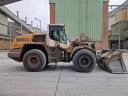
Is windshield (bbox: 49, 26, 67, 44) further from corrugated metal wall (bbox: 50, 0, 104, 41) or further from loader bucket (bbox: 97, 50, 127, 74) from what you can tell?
corrugated metal wall (bbox: 50, 0, 104, 41)

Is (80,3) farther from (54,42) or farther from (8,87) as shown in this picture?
(8,87)

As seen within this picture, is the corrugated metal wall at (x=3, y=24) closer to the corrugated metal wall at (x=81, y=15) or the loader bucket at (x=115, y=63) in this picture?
the corrugated metal wall at (x=81, y=15)

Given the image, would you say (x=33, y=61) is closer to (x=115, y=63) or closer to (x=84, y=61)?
(x=84, y=61)

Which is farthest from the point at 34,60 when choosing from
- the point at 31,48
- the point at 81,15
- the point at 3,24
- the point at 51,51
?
the point at 3,24

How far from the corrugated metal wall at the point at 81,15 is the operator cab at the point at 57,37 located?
2584 centimetres

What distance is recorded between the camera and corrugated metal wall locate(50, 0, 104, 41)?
4350cm

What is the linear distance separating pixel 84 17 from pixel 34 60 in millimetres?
28014

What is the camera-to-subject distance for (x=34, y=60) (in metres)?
17.0

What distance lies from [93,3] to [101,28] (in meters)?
3.69

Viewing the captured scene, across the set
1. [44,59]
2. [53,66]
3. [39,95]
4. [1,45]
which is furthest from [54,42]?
[1,45]

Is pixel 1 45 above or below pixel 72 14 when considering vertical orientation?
below

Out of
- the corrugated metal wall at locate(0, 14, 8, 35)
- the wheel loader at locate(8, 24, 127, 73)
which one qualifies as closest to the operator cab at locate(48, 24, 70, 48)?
the wheel loader at locate(8, 24, 127, 73)

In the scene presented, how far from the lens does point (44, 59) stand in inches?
663

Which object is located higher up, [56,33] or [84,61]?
[56,33]
